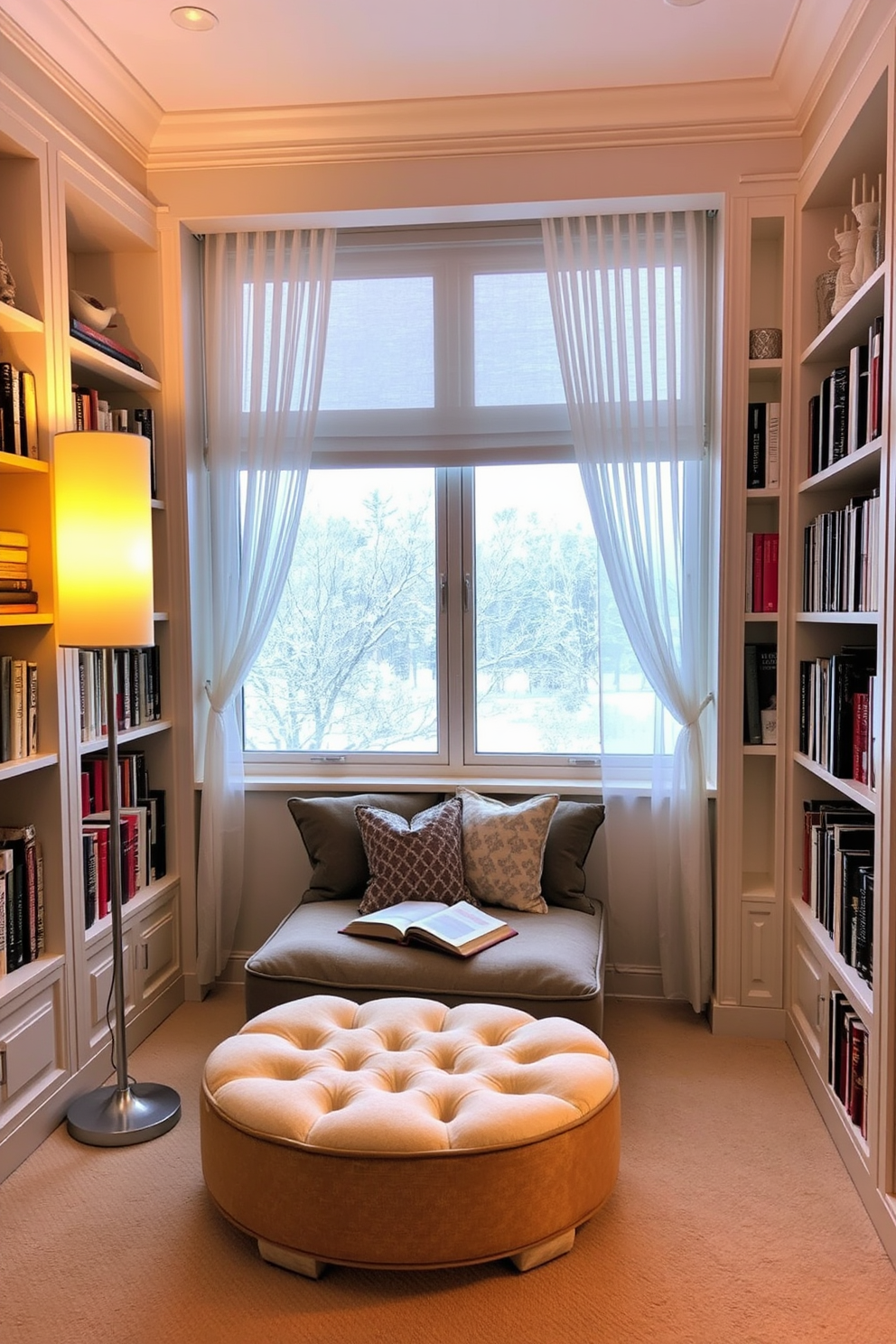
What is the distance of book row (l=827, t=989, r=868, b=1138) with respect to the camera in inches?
92.4

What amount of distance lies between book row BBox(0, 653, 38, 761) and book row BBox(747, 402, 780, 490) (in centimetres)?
217

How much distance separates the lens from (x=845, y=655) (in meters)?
2.68

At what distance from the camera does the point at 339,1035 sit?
235cm

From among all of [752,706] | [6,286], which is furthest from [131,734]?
[752,706]

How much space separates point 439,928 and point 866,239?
219 centimetres

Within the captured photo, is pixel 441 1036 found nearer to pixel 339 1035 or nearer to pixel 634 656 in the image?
pixel 339 1035

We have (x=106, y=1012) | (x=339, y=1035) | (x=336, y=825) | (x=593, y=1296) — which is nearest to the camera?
(x=593, y=1296)

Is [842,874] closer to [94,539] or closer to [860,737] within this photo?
[860,737]

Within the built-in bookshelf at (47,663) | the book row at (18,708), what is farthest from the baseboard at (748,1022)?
the book row at (18,708)

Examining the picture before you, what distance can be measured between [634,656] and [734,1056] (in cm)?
130

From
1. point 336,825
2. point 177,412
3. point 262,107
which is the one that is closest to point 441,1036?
point 336,825

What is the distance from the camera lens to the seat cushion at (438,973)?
8.76ft

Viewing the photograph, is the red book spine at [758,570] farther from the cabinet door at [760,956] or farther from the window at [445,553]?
the cabinet door at [760,956]

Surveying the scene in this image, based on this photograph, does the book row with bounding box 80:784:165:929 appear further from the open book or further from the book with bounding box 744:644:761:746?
the book with bounding box 744:644:761:746
